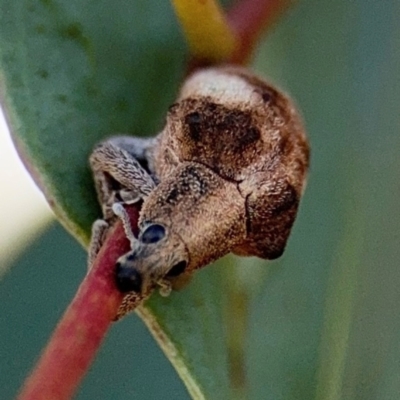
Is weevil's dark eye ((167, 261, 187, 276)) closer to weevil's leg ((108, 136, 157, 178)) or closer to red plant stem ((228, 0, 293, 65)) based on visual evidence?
weevil's leg ((108, 136, 157, 178))

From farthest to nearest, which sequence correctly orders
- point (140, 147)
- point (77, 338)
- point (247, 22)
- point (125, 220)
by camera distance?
point (247, 22) < point (140, 147) < point (125, 220) < point (77, 338)

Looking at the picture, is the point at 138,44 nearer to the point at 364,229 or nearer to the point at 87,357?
the point at 364,229

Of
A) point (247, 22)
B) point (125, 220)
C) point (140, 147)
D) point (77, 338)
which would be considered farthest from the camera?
point (247, 22)

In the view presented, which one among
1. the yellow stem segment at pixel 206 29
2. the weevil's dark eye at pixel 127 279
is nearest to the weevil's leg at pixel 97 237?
the weevil's dark eye at pixel 127 279

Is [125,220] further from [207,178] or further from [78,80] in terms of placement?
[78,80]

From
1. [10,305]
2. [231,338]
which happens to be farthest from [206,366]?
[10,305]

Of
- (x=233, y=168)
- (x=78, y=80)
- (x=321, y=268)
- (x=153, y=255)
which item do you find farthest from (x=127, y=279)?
(x=321, y=268)
